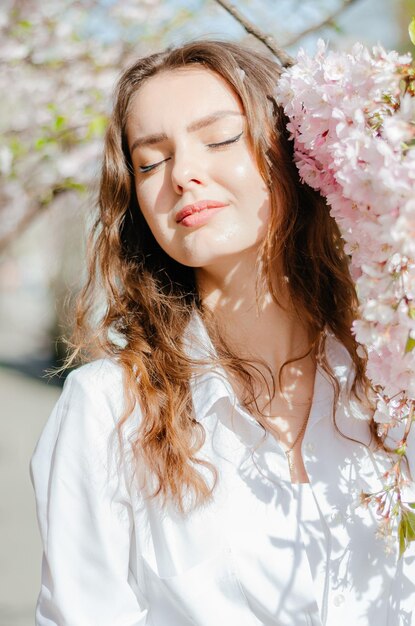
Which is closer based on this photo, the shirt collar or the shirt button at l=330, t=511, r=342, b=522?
the shirt button at l=330, t=511, r=342, b=522

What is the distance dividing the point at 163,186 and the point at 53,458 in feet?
1.87

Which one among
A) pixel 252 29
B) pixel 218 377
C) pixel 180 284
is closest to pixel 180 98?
pixel 252 29

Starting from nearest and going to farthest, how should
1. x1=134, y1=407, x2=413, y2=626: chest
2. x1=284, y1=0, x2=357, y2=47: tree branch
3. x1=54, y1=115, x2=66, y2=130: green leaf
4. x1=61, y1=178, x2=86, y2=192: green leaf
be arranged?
1. x1=134, y1=407, x2=413, y2=626: chest
2. x1=284, y1=0, x2=357, y2=47: tree branch
3. x1=54, y1=115, x2=66, y2=130: green leaf
4. x1=61, y1=178, x2=86, y2=192: green leaf

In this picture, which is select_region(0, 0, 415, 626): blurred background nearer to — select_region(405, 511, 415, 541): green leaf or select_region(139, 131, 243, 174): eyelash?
select_region(139, 131, 243, 174): eyelash

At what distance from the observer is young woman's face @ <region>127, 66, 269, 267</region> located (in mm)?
1600

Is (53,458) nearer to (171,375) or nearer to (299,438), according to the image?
(171,375)

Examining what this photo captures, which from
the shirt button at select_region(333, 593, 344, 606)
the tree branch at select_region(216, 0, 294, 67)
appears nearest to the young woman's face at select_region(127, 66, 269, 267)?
the tree branch at select_region(216, 0, 294, 67)

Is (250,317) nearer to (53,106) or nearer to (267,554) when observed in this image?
(267,554)

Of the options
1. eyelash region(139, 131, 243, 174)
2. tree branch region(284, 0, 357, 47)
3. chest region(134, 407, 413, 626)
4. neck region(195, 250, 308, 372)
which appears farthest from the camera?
tree branch region(284, 0, 357, 47)

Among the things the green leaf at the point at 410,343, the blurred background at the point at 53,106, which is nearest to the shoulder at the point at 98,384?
the green leaf at the point at 410,343

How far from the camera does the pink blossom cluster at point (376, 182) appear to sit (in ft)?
3.75

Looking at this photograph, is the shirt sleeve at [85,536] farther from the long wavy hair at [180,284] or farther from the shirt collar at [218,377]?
the shirt collar at [218,377]

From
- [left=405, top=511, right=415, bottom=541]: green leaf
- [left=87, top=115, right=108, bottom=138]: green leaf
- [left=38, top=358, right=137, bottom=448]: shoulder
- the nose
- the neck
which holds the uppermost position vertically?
[left=87, top=115, right=108, bottom=138]: green leaf

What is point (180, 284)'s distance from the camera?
73.9 inches
